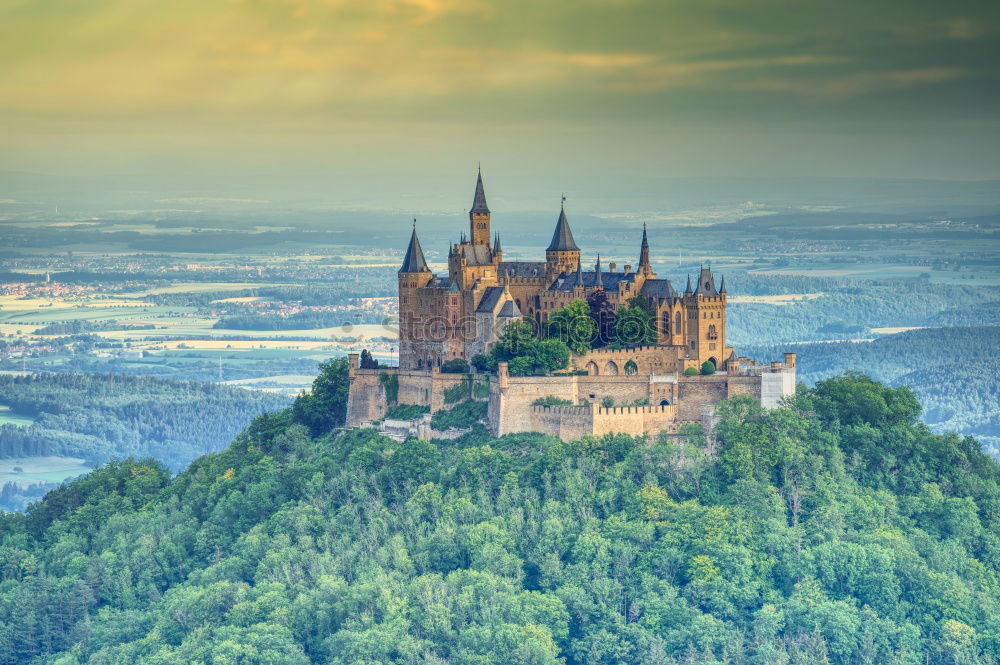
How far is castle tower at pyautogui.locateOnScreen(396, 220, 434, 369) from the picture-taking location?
266ft

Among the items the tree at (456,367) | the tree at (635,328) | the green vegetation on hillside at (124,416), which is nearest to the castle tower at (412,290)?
the tree at (456,367)

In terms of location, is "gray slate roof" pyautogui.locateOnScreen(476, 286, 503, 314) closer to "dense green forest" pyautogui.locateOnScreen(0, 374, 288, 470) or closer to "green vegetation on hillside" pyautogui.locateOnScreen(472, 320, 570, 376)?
"green vegetation on hillside" pyautogui.locateOnScreen(472, 320, 570, 376)

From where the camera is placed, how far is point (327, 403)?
8388 centimetres

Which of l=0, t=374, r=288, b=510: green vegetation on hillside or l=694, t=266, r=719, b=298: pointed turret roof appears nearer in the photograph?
l=694, t=266, r=719, b=298: pointed turret roof

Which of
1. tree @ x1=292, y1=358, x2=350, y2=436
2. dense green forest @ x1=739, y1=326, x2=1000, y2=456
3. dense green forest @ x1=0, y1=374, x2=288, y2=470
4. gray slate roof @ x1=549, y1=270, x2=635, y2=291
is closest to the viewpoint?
gray slate roof @ x1=549, y1=270, x2=635, y2=291

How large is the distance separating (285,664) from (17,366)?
115m

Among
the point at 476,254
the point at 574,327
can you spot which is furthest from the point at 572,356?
the point at 476,254

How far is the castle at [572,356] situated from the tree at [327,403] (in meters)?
1.42

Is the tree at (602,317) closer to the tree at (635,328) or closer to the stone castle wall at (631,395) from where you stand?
the tree at (635,328)

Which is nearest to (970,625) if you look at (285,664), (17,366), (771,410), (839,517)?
(839,517)

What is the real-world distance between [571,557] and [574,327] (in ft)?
37.2

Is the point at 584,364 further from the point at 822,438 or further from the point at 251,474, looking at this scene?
the point at 251,474

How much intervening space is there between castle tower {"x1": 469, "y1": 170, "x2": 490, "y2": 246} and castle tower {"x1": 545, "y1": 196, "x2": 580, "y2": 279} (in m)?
2.96

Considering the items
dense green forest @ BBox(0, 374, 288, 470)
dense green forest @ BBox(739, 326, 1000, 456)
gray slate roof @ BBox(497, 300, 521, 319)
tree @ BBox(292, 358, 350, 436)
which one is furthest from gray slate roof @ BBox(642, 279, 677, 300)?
dense green forest @ BBox(0, 374, 288, 470)
